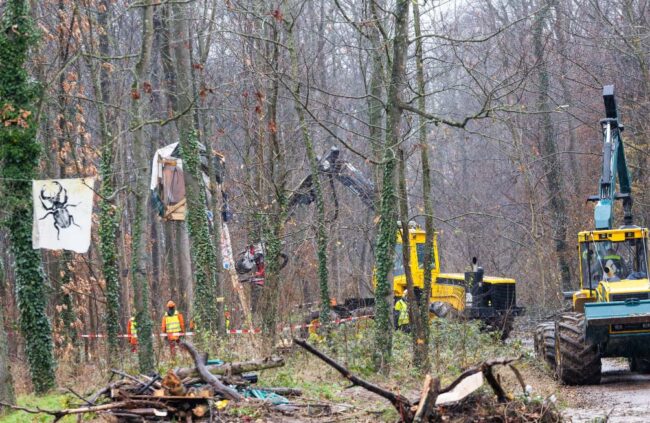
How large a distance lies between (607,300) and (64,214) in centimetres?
990

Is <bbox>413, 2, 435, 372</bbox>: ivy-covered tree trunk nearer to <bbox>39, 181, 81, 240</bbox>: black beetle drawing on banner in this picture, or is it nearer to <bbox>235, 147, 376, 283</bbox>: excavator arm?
<bbox>39, 181, 81, 240</bbox>: black beetle drawing on banner

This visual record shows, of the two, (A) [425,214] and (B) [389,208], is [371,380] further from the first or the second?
(B) [389,208]

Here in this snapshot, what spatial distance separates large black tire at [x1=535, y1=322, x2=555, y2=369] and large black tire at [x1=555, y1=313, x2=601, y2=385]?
0.91m

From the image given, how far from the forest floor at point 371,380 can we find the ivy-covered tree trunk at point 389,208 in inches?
18.9

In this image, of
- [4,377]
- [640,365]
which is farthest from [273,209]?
[640,365]

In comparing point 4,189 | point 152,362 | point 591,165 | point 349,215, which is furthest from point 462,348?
point 591,165

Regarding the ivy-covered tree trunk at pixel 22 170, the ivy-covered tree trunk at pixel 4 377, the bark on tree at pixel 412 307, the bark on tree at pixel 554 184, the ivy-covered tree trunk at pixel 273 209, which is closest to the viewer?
the ivy-covered tree trunk at pixel 4 377

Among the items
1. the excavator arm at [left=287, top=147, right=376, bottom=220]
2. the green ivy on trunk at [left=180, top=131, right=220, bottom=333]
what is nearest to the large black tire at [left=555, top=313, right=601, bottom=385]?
the green ivy on trunk at [left=180, top=131, right=220, bottom=333]

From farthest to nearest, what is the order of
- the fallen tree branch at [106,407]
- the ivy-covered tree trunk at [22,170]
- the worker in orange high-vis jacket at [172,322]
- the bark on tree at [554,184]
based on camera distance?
the bark on tree at [554,184] → the worker in orange high-vis jacket at [172,322] → the ivy-covered tree trunk at [22,170] → the fallen tree branch at [106,407]

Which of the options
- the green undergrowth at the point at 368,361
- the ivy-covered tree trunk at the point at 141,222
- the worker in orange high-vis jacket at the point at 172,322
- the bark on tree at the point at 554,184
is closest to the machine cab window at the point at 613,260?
the green undergrowth at the point at 368,361

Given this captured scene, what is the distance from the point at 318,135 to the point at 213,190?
18.4m

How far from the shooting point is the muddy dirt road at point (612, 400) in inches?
500

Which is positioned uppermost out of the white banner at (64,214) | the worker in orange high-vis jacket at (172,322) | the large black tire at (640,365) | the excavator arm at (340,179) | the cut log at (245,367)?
the excavator arm at (340,179)

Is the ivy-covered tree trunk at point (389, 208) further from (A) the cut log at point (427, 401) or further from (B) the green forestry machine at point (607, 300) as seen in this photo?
(A) the cut log at point (427, 401)
